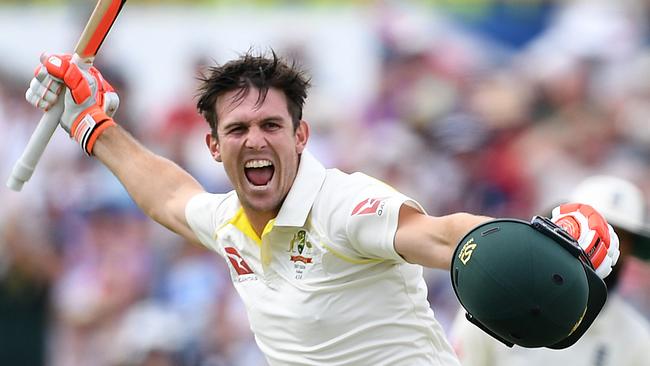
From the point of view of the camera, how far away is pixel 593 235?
14.3 feet

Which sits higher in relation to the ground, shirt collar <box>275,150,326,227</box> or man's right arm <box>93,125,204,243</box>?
shirt collar <box>275,150,326,227</box>

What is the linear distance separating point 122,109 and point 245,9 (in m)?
1.32

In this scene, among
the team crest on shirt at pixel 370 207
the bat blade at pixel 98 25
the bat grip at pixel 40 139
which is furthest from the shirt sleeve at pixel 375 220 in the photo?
the bat grip at pixel 40 139

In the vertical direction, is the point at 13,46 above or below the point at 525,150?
below

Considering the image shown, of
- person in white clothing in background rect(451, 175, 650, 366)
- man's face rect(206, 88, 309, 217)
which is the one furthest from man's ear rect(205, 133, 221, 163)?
person in white clothing in background rect(451, 175, 650, 366)

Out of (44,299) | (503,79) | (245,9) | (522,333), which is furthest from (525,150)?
(522,333)

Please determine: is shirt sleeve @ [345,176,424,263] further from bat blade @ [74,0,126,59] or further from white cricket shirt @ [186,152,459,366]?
bat blade @ [74,0,126,59]

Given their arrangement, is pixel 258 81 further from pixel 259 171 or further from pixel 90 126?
pixel 90 126

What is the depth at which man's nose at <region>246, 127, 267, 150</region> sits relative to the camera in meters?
5.21

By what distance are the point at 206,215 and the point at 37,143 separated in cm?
92

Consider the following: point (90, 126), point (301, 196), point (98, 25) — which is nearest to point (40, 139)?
point (90, 126)

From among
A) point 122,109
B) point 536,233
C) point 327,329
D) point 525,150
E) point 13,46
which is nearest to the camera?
point 536,233

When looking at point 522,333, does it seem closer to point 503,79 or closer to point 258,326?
point 258,326

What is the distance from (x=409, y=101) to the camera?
32.9 feet
